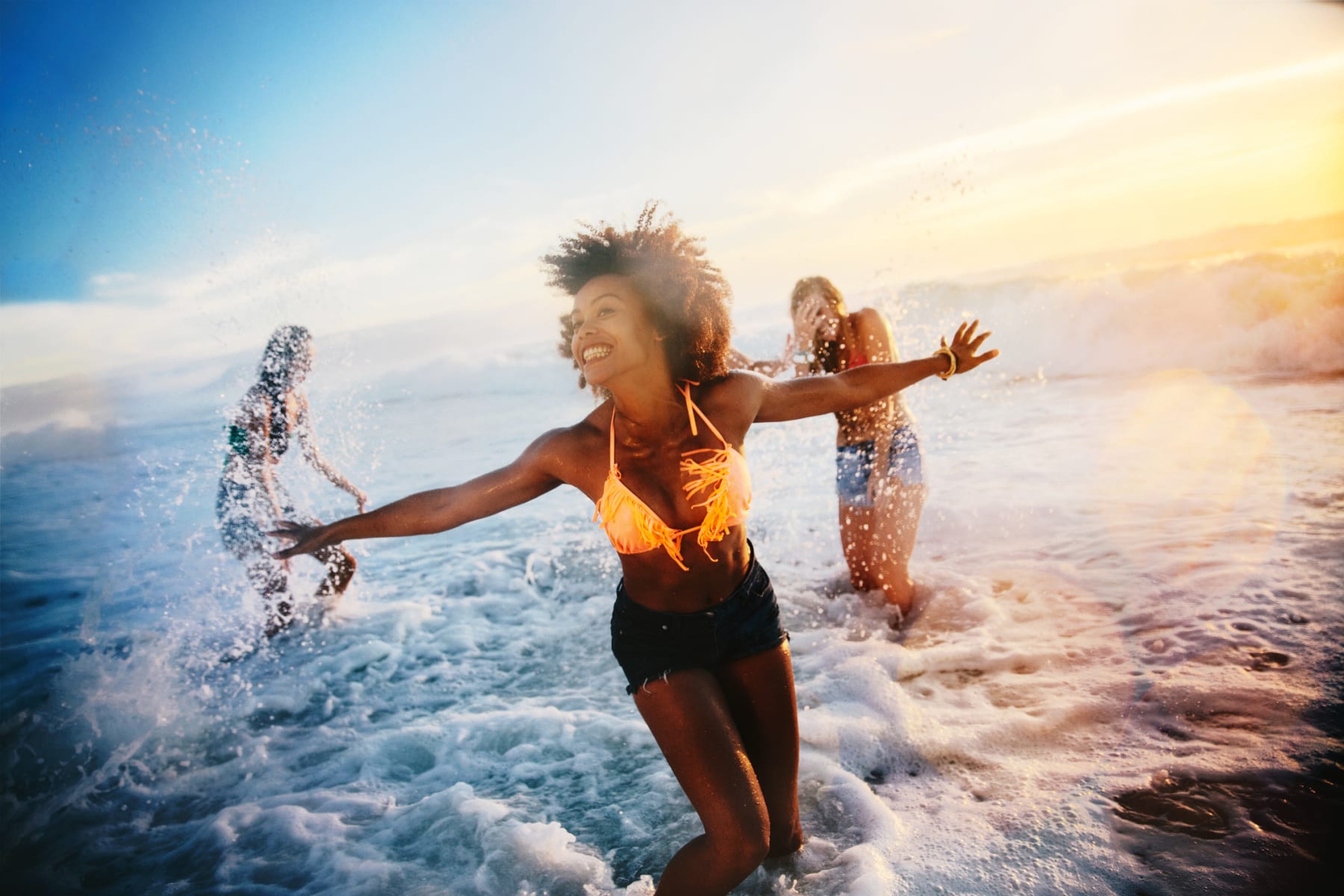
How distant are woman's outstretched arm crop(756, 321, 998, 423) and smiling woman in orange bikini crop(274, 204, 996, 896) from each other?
0.04ft

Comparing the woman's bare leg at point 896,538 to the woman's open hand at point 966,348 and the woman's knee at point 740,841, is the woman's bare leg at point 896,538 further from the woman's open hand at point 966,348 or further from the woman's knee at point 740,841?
the woman's knee at point 740,841

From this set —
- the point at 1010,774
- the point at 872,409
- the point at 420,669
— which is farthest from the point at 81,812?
the point at 872,409

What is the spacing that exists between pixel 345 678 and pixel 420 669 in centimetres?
59

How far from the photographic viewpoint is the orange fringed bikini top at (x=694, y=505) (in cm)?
257

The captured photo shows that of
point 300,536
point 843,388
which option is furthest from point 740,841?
point 300,536

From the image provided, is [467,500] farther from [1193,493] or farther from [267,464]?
[1193,493]

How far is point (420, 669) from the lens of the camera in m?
5.64

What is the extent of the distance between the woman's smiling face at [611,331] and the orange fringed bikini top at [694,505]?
25 cm

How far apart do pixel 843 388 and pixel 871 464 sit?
7.99ft

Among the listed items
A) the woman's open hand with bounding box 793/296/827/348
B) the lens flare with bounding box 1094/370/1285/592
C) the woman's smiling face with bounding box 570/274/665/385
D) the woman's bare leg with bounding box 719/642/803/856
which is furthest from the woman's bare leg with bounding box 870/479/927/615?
the woman's smiling face with bounding box 570/274/665/385

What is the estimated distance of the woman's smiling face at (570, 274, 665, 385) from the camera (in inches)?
104

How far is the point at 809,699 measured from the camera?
172 inches

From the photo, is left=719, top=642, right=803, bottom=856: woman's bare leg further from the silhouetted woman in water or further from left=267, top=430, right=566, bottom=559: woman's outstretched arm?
the silhouetted woman in water

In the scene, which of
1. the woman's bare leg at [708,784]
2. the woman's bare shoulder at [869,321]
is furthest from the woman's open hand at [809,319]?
the woman's bare leg at [708,784]
